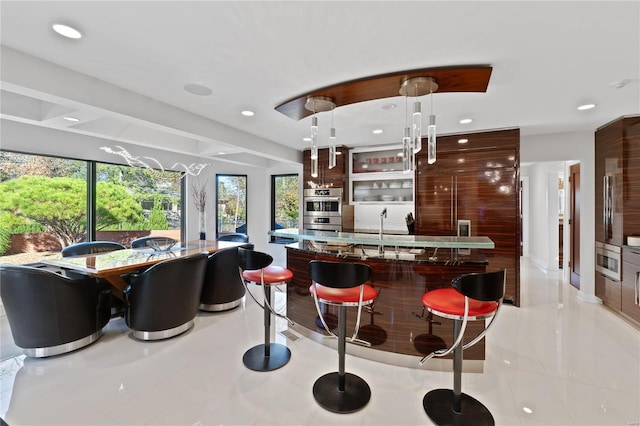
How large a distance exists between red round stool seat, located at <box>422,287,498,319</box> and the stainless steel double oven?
3.40 m

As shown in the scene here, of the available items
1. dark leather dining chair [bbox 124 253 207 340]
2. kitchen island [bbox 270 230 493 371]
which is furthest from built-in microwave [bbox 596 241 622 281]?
dark leather dining chair [bbox 124 253 207 340]

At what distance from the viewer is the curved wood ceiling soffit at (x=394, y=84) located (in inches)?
90.3

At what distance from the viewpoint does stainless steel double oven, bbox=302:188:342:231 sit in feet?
17.9

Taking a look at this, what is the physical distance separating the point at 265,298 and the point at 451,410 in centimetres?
161

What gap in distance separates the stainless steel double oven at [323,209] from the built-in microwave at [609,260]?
12.7ft

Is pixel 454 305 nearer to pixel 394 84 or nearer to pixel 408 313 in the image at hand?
pixel 408 313

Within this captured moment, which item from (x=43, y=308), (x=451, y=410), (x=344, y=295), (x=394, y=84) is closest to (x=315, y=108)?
(x=394, y=84)

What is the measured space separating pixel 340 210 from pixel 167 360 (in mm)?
3611

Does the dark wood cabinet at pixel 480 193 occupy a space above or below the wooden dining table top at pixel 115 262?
above

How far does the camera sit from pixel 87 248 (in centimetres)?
391

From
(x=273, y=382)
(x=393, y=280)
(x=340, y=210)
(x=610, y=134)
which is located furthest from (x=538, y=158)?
(x=273, y=382)

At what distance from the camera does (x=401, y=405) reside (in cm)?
204

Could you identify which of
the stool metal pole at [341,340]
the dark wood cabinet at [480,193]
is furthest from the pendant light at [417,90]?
the dark wood cabinet at [480,193]

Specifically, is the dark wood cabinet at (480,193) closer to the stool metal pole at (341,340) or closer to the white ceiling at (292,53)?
the white ceiling at (292,53)
